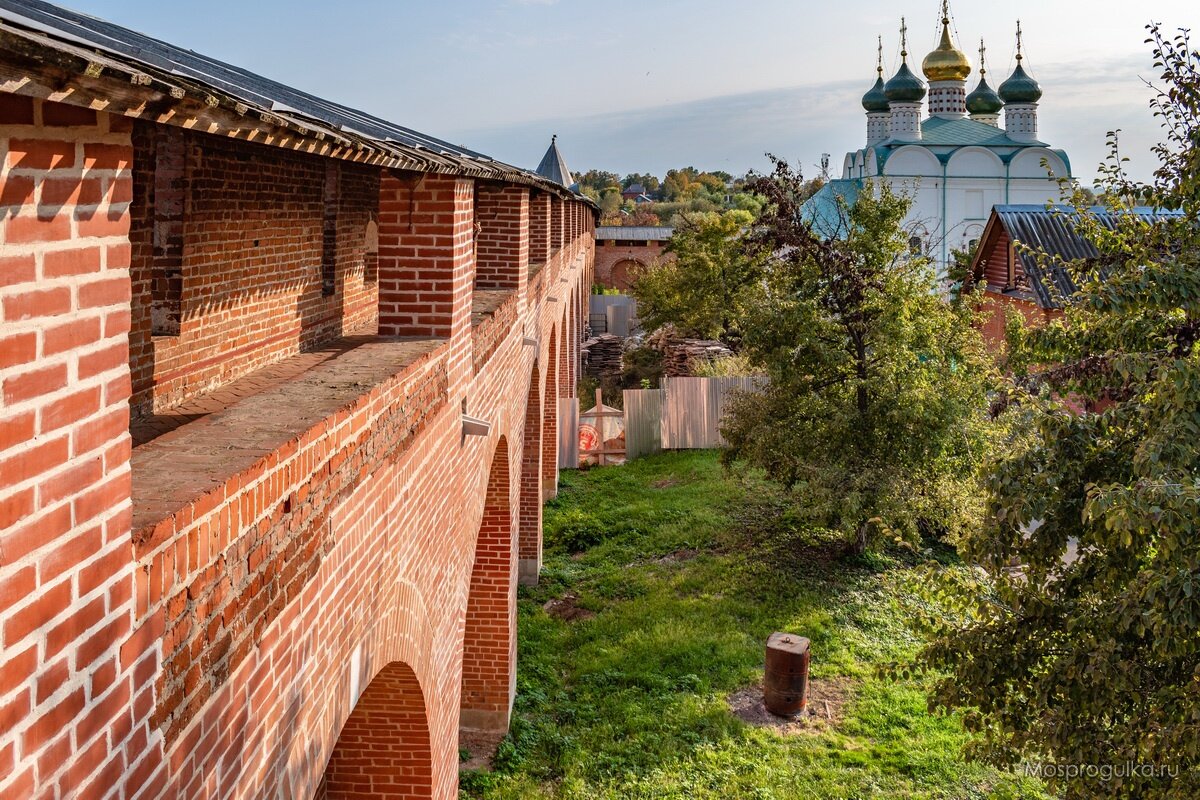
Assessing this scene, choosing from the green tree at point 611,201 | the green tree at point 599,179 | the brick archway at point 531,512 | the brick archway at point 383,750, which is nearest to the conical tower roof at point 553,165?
the brick archway at point 531,512

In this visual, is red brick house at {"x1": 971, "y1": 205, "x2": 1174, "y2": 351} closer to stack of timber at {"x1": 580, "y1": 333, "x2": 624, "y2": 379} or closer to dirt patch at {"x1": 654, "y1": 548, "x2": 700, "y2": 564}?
dirt patch at {"x1": 654, "y1": 548, "x2": 700, "y2": 564}

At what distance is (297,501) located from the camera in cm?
295

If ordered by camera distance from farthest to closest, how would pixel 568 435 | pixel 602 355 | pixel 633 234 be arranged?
pixel 633 234, pixel 602 355, pixel 568 435

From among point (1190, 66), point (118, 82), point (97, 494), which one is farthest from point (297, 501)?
point (1190, 66)

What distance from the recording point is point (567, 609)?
12555mm

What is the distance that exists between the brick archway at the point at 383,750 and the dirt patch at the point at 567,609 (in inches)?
262

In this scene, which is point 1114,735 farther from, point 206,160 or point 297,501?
point 206,160

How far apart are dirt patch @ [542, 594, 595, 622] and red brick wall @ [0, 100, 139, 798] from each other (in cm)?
1049

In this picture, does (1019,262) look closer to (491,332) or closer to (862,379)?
(862,379)

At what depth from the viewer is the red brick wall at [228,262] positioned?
424cm

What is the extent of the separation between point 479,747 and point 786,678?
2778 mm

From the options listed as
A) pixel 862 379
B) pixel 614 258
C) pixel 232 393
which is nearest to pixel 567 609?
pixel 862 379

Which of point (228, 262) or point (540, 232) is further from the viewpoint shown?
point (540, 232)

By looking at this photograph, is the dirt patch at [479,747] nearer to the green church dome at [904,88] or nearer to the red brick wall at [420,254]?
the red brick wall at [420,254]
